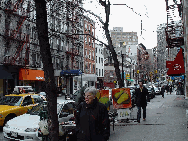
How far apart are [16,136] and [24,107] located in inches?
152

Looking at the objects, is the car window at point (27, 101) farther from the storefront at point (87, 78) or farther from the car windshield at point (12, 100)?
the storefront at point (87, 78)

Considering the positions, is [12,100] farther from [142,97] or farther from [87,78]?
[87,78]

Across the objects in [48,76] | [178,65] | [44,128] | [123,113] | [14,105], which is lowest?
[123,113]

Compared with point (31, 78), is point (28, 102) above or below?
below

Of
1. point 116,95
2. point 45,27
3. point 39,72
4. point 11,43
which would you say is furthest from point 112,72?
point 45,27

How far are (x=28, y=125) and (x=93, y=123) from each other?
13.9 ft

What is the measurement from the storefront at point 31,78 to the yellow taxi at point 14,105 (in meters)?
17.0

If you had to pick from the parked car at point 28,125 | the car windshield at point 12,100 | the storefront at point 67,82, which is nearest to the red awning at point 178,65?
the parked car at point 28,125

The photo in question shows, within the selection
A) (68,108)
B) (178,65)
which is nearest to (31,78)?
(178,65)

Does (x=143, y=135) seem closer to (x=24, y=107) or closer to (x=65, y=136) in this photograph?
(x=65, y=136)

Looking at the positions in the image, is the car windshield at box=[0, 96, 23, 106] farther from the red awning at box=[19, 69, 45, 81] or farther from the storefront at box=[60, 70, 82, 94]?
the storefront at box=[60, 70, 82, 94]

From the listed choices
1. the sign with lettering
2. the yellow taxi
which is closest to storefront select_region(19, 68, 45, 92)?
the yellow taxi

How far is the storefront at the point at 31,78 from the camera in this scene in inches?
1156

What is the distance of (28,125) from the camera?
7.86m
